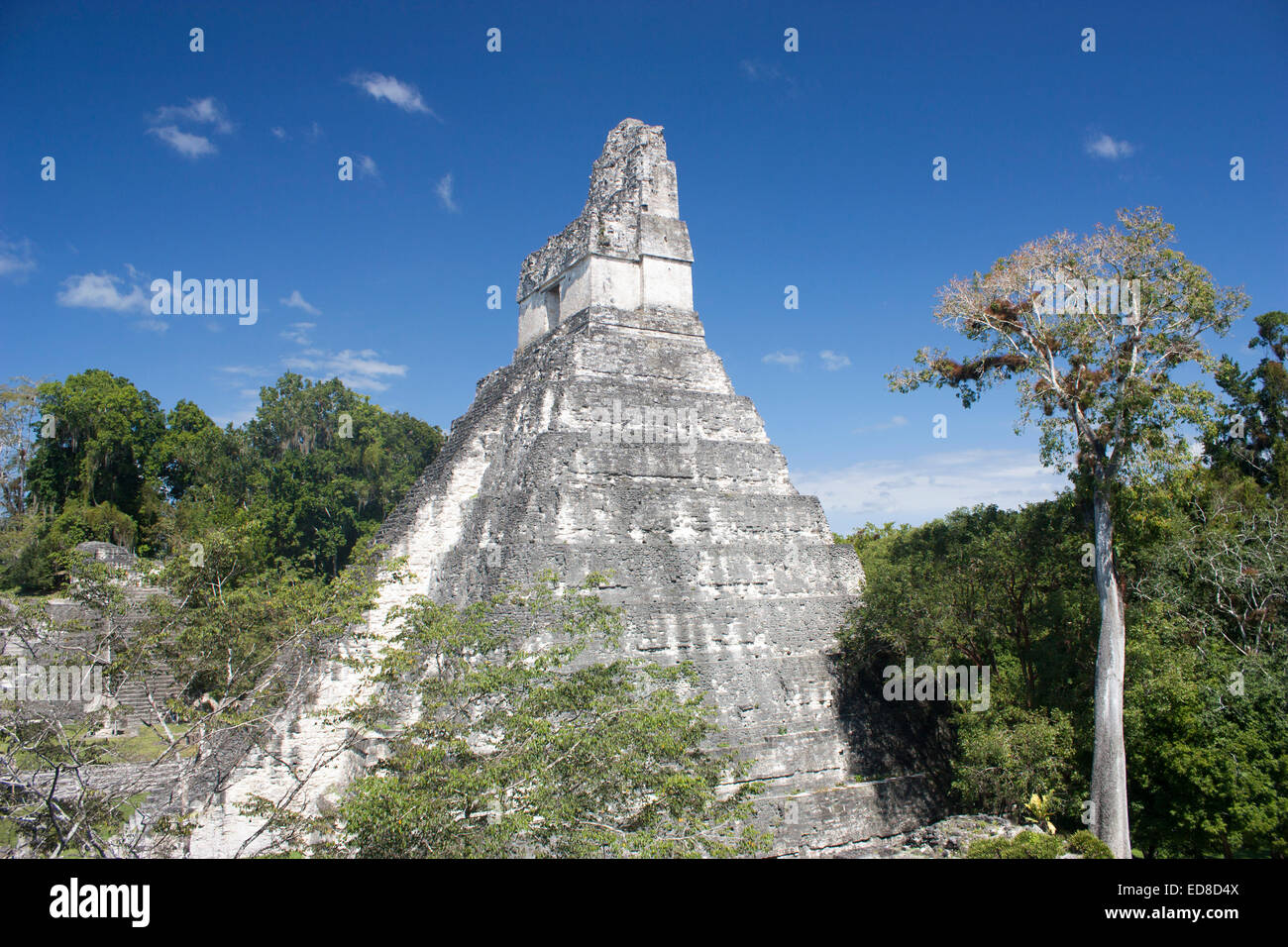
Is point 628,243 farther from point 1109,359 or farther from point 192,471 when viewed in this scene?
point 192,471

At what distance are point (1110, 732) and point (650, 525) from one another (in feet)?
27.2

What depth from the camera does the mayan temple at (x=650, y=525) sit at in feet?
46.3

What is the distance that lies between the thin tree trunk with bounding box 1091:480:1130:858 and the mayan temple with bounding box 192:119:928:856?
319 cm

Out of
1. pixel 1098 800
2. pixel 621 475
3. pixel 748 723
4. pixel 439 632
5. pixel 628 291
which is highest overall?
pixel 628 291

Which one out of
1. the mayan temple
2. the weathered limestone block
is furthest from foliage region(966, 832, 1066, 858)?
the weathered limestone block

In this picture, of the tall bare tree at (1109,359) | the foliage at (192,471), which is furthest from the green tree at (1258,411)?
the foliage at (192,471)

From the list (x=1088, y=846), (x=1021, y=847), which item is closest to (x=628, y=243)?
(x=1021, y=847)

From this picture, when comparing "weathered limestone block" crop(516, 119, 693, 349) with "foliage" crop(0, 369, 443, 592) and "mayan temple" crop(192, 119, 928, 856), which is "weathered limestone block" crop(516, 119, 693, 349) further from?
"foliage" crop(0, 369, 443, 592)

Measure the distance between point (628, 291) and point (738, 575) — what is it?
7.54 m

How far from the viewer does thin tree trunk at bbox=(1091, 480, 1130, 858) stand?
12406mm

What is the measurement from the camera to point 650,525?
15.1 m
